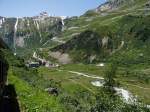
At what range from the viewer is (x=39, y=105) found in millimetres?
32438

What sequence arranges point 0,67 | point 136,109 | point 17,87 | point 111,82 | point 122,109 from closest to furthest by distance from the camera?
point 0,67
point 17,87
point 122,109
point 136,109
point 111,82

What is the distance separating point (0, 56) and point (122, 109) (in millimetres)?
32249

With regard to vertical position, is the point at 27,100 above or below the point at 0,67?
below

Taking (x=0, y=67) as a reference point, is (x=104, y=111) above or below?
below

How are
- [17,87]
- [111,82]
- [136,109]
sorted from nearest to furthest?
1. [17,87]
2. [136,109]
3. [111,82]

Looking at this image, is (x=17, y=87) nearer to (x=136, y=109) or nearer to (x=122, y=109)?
(x=122, y=109)

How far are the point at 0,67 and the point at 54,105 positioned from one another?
5.71 metres

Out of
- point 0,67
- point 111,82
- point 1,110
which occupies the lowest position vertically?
point 111,82

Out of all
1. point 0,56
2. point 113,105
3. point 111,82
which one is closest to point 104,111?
point 113,105

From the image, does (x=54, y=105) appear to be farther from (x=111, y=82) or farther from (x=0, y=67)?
(x=111, y=82)

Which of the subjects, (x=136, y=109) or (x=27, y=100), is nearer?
(x=27, y=100)

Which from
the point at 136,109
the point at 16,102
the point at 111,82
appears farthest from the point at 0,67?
the point at 111,82

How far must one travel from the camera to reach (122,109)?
6078 cm

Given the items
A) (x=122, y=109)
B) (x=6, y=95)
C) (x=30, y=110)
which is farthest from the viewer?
(x=122, y=109)
